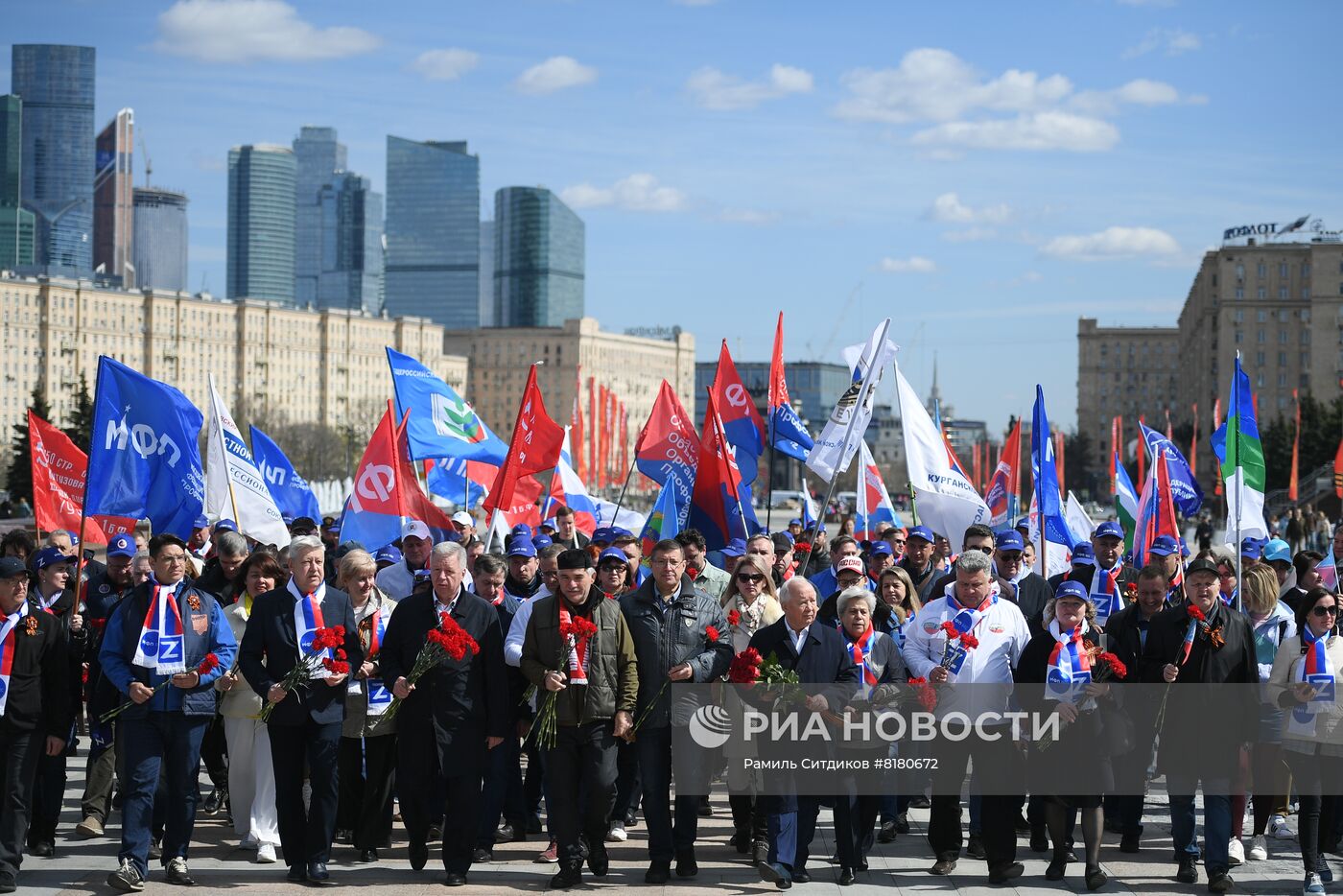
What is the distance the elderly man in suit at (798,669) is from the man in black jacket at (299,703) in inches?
98.7

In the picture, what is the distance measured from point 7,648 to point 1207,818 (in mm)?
6974

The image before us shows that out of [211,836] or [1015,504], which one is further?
[1015,504]

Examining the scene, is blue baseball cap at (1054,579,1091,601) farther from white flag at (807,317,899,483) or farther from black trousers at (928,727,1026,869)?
white flag at (807,317,899,483)

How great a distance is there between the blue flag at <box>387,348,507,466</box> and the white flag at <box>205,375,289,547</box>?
223 cm

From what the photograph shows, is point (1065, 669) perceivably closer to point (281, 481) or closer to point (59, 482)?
point (281, 481)

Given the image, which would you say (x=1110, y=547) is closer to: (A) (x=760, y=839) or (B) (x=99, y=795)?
(A) (x=760, y=839)

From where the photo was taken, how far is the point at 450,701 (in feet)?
32.1

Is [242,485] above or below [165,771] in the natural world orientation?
above

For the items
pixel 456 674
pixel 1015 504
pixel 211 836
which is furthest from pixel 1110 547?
pixel 1015 504

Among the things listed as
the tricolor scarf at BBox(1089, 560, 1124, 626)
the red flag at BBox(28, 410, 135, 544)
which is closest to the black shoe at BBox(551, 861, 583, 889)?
the tricolor scarf at BBox(1089, 560, 1124, 626)

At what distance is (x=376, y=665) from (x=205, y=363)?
15944cm

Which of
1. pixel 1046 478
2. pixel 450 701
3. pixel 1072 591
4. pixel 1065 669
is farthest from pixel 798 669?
pixel 1046 478

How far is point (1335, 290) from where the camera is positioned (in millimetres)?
126000

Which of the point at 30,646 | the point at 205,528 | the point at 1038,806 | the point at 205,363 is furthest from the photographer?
the point at 205,363
